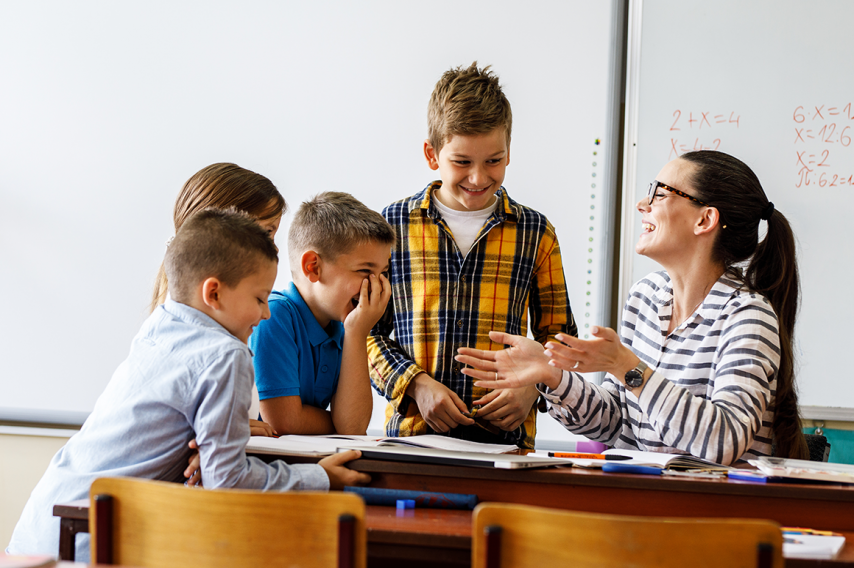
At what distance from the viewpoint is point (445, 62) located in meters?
→ 2.58

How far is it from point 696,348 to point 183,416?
1.11 meters

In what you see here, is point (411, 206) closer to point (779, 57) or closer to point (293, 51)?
point (293, 51)

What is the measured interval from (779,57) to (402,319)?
1611mm

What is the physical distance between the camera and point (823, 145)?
2.29 meters

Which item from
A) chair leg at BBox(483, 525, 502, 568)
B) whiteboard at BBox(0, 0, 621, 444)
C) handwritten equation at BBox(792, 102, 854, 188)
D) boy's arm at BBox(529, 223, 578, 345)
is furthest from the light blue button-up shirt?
handwritten equation at BBox(792, 102, 854, 188)

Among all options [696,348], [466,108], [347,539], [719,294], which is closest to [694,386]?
[696,348]

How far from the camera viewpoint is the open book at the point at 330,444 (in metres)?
1.19

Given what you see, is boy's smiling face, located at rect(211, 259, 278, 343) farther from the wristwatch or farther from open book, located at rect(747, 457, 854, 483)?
open book, located at rect(747, 457, 854, 483)

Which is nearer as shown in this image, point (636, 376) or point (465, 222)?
point (636, 376)

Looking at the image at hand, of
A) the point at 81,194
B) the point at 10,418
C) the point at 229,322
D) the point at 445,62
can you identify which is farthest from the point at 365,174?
the point at 10,418

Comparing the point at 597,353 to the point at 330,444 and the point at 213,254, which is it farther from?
the point at 213,254

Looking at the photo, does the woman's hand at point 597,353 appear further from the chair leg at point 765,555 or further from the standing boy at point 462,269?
the chair leg at point 765,555

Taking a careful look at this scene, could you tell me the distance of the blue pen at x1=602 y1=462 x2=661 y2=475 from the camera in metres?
1.12

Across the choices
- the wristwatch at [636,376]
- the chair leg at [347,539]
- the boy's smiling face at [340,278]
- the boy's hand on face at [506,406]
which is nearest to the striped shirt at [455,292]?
the boy's hand on face at [506,406]
